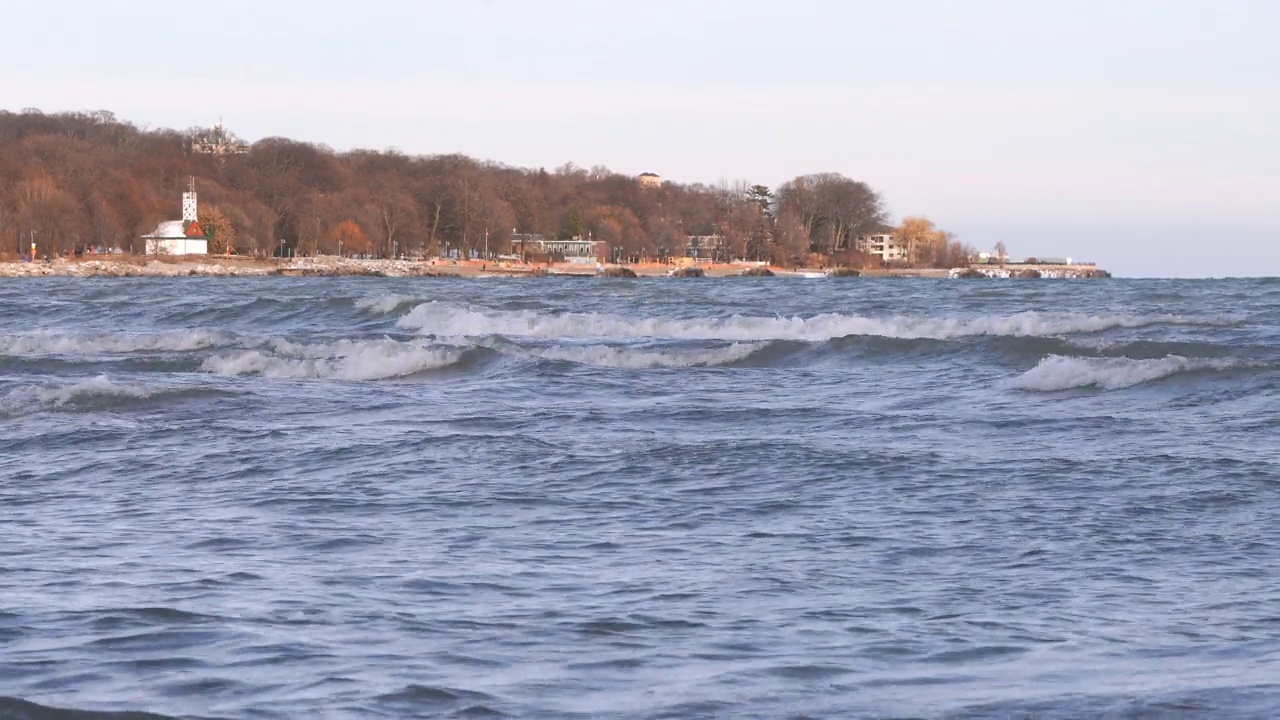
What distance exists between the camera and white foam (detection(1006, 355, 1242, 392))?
56.4ft

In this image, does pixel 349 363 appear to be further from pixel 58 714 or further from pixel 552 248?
pixel 552 248

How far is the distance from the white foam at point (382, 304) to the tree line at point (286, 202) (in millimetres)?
96937

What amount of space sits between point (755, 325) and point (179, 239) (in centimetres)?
10753

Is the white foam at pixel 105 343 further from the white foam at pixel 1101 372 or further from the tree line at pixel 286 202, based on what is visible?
the tree line at pixel 286 202

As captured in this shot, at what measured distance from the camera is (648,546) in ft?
27.4

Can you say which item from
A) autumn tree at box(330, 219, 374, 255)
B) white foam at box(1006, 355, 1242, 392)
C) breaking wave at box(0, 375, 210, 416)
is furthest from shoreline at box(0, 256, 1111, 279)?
white foam at box(1006, 355, 1242, 392)

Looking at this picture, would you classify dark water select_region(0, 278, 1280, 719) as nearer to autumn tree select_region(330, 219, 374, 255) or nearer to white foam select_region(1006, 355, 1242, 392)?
white foam select_region(1006, 355, 1242, 392)

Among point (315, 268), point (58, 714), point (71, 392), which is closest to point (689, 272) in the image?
point (315, 268)

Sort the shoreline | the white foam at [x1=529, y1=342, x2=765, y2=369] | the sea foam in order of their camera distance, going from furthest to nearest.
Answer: the shoreline → the white foam at [x1=529, y1=342, x2=765, y2=369] → the sea foam

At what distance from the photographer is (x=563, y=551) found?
8219mm

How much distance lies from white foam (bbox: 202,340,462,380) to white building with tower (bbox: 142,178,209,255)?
11182cm

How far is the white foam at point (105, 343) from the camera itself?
2418 cm

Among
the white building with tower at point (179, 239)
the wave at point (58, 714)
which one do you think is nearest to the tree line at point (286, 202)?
the white building with tower at point (179, 239)

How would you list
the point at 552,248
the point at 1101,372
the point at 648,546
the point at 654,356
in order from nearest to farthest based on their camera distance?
the point at 648,546
the point at 1101,372
the point at 654,356
the point at 552,248
